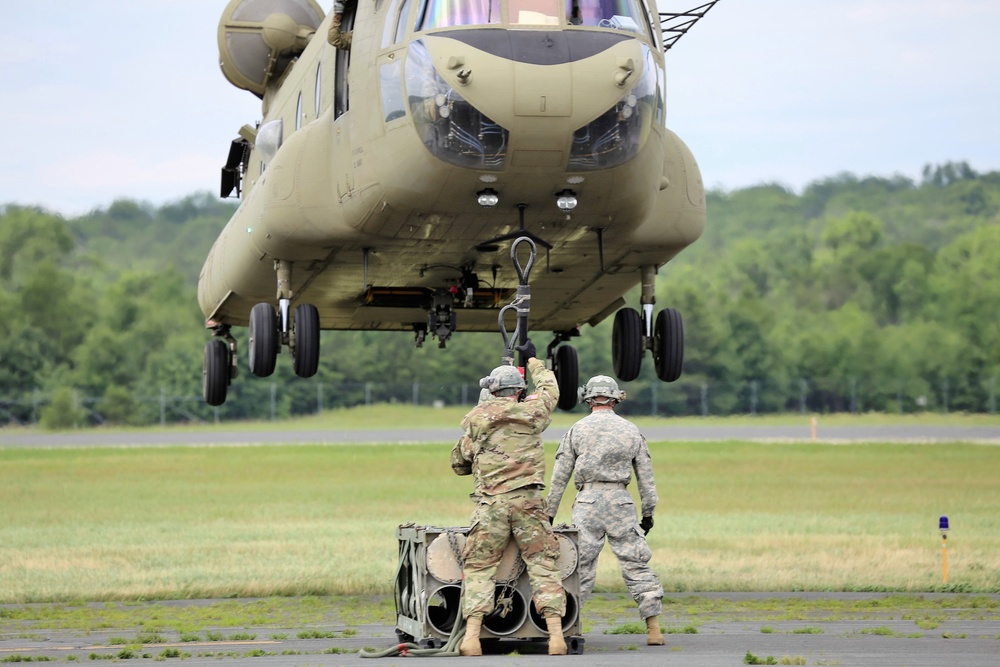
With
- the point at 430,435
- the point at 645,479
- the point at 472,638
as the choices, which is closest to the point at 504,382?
the point at 645,479

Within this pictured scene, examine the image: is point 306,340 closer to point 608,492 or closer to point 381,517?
point 608,492

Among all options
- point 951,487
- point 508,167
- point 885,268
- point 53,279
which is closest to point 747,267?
point 885,268

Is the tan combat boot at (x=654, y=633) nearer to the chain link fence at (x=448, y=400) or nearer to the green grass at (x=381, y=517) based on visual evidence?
the green grass at (x=381, y=517)

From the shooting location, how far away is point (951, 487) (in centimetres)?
3722

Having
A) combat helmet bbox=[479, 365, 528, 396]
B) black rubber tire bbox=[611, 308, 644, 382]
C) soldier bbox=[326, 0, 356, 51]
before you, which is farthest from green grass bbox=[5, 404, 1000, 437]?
combat helmet bbox=[479, 365, 528, 396]

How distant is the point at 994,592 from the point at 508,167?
7.70 meters

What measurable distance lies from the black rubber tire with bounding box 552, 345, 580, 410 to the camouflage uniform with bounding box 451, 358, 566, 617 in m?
11.1

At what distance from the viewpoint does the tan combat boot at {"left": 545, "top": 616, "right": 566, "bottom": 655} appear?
10.6 m

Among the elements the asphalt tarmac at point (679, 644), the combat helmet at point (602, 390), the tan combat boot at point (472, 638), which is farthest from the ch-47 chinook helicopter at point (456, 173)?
the tan combat boot at point (472, 638)

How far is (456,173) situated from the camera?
13.2m

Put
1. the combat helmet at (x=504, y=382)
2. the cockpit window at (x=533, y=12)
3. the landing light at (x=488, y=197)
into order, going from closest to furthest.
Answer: the combat helmet at (x=504, y=382), the cockpit window at (x=533, y=12), the landing light at (x=488, y=197)

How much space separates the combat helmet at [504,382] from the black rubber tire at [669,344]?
6071 millimetres

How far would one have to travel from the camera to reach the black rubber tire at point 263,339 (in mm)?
16203

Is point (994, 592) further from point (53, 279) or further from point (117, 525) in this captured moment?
point (53, 279)
